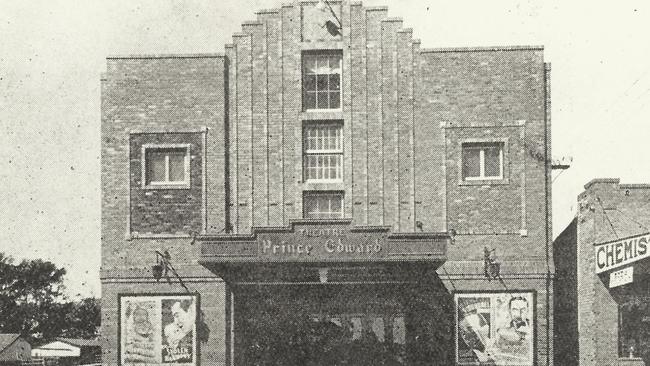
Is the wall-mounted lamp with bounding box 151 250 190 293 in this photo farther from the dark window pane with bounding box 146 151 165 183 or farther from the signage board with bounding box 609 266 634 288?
the signage board with bounding box 609 266 634 288

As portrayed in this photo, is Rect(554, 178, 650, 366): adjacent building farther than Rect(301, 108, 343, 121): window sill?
No

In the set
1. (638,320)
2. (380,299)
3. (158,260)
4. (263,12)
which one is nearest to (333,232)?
(380,299)

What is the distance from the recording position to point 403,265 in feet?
78.1

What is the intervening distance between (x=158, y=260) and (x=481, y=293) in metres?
9.48

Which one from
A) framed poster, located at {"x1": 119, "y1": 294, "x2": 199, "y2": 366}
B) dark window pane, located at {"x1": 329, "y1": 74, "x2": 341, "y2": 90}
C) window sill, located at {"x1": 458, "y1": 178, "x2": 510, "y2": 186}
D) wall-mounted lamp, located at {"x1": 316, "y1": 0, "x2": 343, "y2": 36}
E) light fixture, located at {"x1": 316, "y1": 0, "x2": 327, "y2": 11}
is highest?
light fixture, located at {"x1": 316, "y1": 0, "x2": 327, "y2": 11}

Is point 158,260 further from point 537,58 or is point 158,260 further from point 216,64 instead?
point 537,58

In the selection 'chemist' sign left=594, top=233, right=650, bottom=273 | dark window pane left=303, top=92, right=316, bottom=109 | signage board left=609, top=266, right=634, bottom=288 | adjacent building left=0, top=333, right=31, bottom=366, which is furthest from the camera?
adjacent building left=0, top=333, right=31, bottom=366

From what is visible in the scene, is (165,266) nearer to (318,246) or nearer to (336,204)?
(336,204)

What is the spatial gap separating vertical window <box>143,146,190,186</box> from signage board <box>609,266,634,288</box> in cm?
1284

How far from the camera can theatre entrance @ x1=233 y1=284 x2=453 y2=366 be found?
1046 inches

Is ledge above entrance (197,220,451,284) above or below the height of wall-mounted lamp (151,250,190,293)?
above

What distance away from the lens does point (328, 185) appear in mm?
26797

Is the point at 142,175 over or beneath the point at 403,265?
over

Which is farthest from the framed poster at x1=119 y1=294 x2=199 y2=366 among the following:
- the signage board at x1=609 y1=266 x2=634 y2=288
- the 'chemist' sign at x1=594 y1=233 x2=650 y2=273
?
the signage board at x1=609 y1=266 x2=634 y2=288
